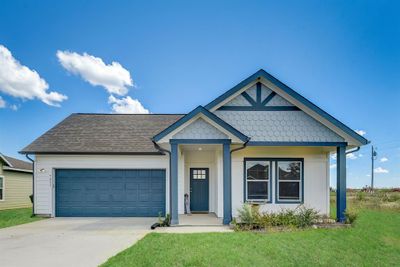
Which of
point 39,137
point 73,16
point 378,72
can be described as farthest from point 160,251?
point 378,72

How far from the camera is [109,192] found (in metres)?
14.5

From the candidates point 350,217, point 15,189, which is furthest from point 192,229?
point 15,189

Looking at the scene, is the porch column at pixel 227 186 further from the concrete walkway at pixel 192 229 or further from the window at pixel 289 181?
the window at pixel 289 181

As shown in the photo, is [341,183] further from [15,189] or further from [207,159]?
[15,189]

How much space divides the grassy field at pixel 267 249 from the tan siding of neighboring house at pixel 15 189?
51.4 ft

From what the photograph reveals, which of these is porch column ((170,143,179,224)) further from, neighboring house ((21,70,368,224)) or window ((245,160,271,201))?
window ((245,160,271,201))

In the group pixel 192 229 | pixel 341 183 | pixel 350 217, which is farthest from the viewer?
pixel 341 183

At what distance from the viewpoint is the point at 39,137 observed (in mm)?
15352

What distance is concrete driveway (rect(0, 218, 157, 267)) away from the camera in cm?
695

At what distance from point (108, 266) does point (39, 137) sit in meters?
11.2

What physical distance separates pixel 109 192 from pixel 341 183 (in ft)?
32.6

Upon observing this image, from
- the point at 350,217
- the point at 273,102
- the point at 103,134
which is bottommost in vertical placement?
the point at 350,217

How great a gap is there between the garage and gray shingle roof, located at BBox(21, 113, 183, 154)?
3.38 feet

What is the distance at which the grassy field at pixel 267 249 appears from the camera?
6.64 metres
